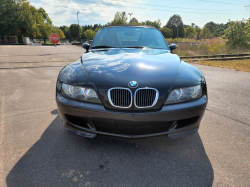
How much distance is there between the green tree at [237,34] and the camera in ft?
51.8

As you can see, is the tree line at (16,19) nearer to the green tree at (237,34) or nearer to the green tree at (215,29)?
the green tree at (237,34)

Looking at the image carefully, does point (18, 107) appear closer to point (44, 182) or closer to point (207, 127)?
point (44, 182)

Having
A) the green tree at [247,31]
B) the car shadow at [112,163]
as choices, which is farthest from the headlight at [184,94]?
the green tree at [247,31]

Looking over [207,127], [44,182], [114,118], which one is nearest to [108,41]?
[114,118]

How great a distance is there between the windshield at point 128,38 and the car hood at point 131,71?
→ 879mm

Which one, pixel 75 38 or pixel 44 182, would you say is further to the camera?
pixel 75 38

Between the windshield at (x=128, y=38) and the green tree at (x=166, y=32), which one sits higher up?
the green tree at (x=166, y=32)

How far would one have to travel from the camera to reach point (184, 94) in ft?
6.19

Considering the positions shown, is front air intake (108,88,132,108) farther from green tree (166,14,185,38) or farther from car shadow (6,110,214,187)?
green tree (166,14,185,38)

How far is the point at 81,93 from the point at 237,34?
18.8m

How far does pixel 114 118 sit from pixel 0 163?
1377 millimetres

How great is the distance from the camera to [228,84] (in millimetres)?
5230

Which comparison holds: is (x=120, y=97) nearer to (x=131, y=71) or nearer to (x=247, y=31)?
(x=131, y=71)

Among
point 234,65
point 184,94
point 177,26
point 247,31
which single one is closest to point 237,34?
point 247,31
